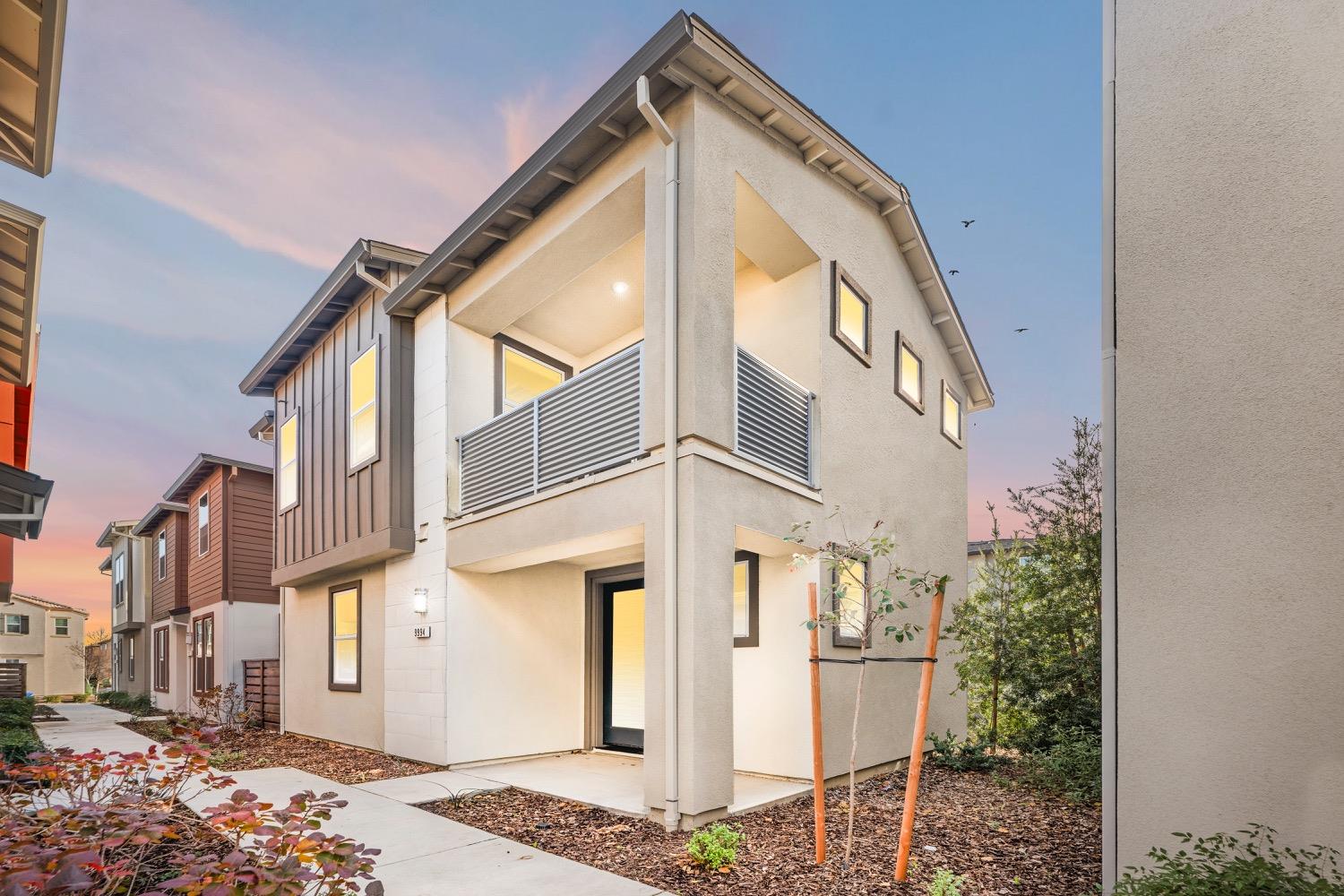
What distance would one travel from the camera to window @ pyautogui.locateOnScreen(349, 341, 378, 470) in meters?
10.3

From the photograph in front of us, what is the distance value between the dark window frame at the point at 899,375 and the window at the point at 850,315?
101 cm

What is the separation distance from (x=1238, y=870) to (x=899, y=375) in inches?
298

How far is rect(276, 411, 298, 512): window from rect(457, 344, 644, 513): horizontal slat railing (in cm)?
502

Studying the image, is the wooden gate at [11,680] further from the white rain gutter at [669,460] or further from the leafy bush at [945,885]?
the leafy bush at [945,885]

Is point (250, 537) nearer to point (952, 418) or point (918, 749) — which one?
point (952, 418)

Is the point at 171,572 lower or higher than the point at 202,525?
lower

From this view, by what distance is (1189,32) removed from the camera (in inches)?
167

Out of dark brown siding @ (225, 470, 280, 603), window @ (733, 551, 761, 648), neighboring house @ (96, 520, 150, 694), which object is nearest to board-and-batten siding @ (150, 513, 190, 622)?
neighboring house @ (96, 520, 150, 694)

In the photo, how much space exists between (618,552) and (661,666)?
10.7 ft

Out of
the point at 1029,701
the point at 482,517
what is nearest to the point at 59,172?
the point at 482,517

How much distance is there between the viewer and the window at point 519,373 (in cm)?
996

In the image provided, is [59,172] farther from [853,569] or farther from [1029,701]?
[1029,701]

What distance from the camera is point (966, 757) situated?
8992 millimetres

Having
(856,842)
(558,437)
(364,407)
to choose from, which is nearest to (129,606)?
(364,407)
